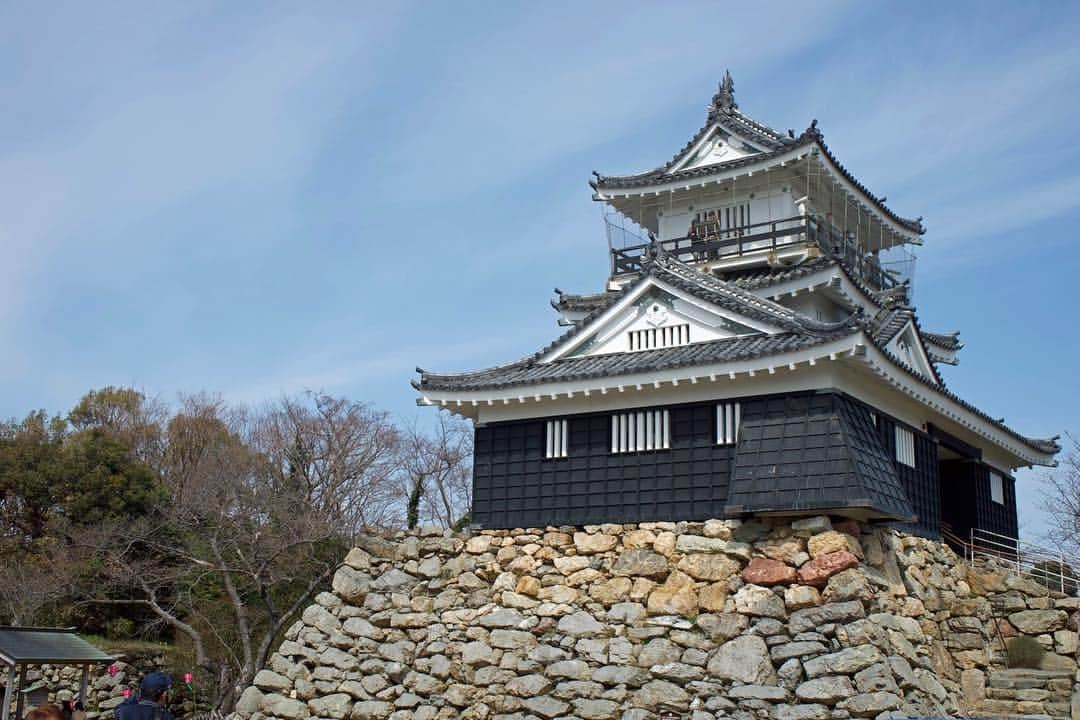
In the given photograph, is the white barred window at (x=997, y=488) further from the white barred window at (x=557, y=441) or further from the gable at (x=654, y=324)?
the white barred window at (x=557, y=441)

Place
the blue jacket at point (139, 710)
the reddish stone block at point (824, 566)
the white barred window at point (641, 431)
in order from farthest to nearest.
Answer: the white barred window at point (641, 431), the reddish stone block at point (824, 566), the blue jacket at point (139, 710)

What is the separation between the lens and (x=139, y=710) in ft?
24.7

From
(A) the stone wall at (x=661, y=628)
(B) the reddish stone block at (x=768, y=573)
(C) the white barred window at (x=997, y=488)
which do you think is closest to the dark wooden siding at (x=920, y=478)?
(A) the stone wall at (x=661, y=628)

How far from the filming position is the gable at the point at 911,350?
18641 mm

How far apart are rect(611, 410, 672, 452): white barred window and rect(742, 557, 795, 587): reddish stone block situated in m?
2.60

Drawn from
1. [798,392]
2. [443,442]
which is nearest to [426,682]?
[798,392]

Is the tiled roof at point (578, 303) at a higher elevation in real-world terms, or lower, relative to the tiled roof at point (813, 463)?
higher

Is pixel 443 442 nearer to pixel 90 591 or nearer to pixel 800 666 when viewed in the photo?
pixel 90 591

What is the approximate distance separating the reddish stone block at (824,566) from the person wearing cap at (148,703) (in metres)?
9.63

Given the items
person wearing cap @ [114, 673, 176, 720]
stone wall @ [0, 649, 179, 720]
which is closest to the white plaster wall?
stone wall @ [0, 649, 179, 720]

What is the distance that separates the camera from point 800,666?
1419 centimetres

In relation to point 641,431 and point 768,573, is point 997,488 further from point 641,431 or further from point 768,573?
point 768,573

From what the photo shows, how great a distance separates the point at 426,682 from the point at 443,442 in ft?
75.7

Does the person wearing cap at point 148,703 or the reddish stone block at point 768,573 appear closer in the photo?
the person wearing cap at point 148,703
